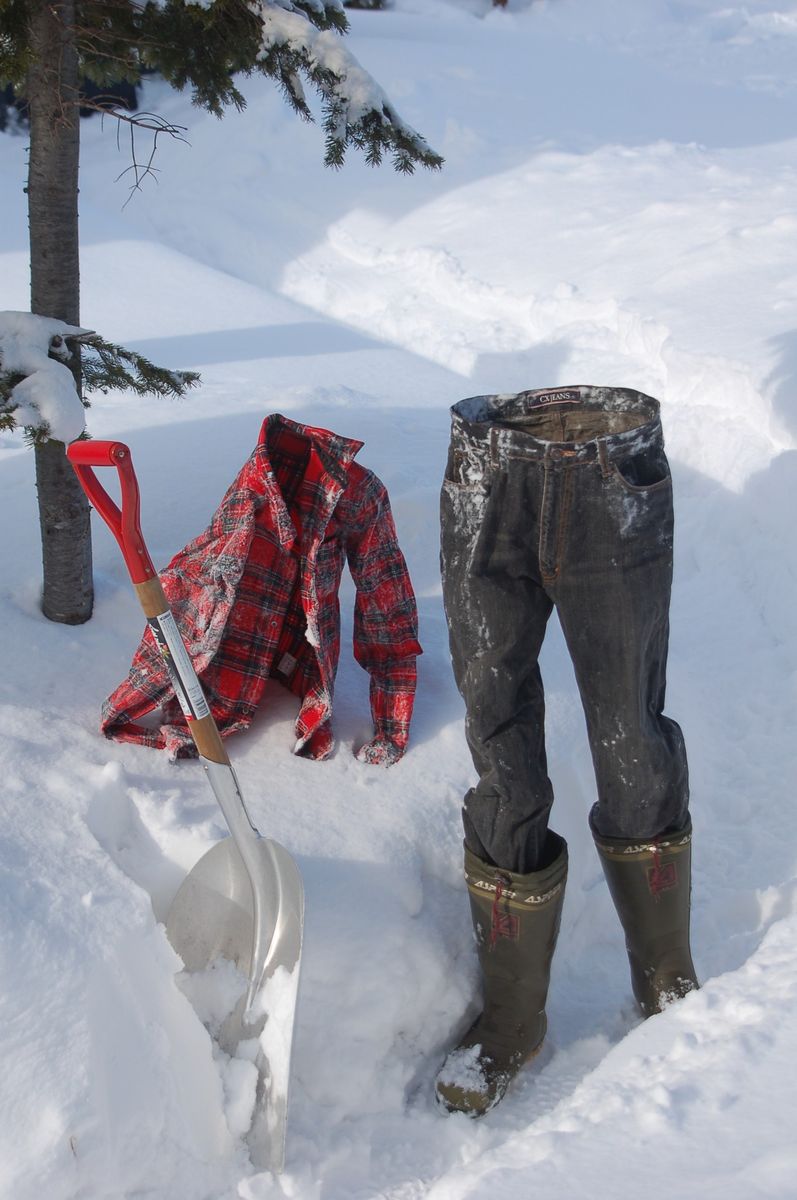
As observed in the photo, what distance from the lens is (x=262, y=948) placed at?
2.06 metres

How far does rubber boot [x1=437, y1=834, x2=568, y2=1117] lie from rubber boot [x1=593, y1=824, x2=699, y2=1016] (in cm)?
13

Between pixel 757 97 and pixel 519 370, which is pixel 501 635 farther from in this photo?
pixel 757 97

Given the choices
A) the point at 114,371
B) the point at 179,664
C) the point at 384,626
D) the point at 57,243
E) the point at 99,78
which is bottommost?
the point at 384,626

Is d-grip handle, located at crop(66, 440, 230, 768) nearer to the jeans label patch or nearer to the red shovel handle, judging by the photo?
the red shovel handle

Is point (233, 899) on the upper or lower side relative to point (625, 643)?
lower

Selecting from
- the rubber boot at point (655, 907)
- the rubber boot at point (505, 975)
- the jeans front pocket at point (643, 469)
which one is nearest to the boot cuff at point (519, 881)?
the rubber boot at point (505, 975)

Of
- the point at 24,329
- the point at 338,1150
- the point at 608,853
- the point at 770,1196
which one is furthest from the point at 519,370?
the point at 770,1196

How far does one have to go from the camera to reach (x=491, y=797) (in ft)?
7.10

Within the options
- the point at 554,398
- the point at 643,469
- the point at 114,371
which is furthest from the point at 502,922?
the point at 114,371

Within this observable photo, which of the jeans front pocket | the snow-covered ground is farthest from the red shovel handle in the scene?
the jeans front pocket

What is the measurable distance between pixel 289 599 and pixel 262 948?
925mm

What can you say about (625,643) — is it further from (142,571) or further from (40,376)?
(40,376)

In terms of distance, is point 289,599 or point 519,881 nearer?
point 519,881

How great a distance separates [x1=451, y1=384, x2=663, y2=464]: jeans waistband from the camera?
192 cm
